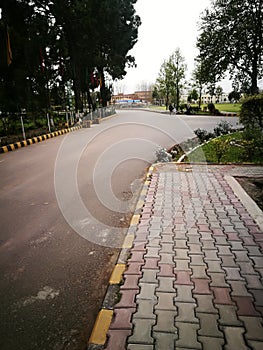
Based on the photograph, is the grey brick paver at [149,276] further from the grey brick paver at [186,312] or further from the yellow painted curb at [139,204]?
the yellow painted curb at [139,204]

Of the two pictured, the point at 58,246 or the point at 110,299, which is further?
the point at 58,246

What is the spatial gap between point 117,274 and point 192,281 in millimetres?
856

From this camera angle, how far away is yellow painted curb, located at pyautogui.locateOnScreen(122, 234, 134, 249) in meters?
3.58

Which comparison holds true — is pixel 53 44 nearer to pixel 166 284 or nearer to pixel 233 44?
pixel 233 44

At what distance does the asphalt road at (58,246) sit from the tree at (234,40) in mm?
21622

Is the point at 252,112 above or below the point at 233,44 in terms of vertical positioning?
Answer: below

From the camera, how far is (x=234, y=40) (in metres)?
23.8

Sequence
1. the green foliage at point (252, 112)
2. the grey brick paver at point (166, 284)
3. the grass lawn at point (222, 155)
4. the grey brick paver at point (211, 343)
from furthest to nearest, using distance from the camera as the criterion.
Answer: the green foliage at point (252, 112)
the grass lawn at point (222, 155)
the grey brick paver at point (166, 284)
the grey brick paver at point (211, 343)

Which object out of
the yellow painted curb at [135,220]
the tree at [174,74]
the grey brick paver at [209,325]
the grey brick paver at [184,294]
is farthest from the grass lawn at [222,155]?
the tree at [174,74]

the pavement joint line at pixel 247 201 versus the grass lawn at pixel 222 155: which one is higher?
the grass lawn at pixel 222 155

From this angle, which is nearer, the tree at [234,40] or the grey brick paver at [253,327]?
the grey brick paver at [253,327]

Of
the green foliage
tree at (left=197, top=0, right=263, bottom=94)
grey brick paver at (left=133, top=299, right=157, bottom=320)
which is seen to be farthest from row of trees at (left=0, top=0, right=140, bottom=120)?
grey brick paver at (left=133, top=299, right=157, bottom=320)

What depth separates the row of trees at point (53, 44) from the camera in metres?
17.7

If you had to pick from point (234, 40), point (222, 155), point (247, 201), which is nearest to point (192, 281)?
point (247, 201)
